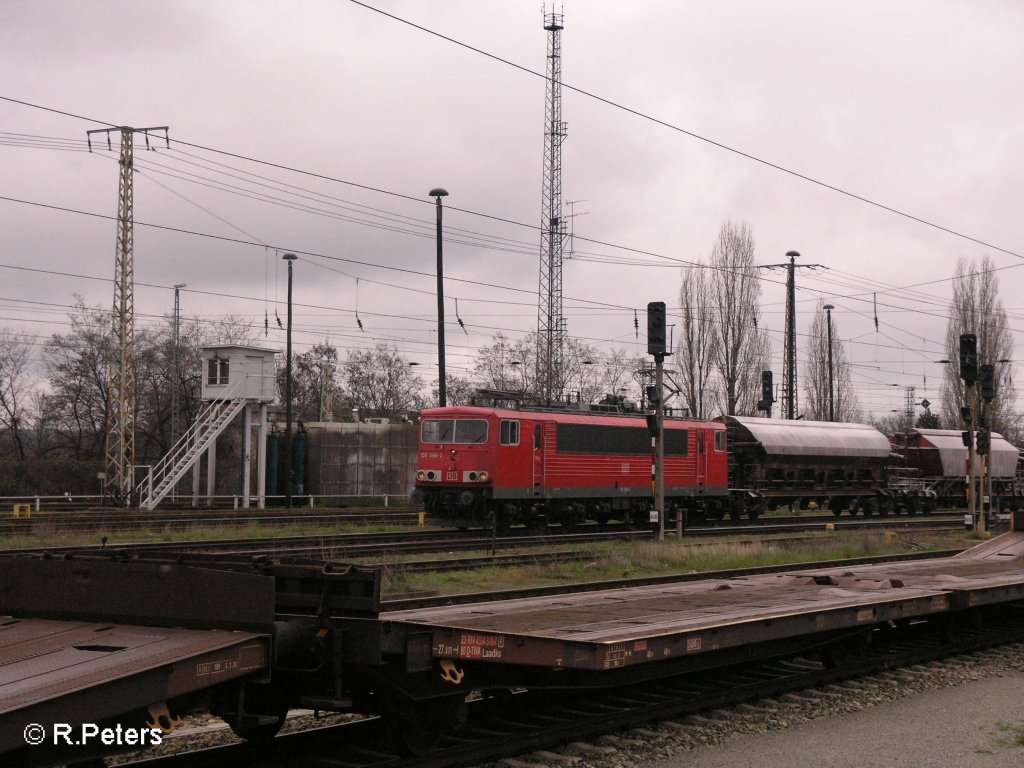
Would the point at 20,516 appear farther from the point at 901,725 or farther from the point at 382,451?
the point at 901,725

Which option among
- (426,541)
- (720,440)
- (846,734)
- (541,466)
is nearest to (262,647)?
(846,734)

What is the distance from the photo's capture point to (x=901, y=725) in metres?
8.31

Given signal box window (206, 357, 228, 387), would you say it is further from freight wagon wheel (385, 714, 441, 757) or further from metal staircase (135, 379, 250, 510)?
freight wagon wheel (385, 714, 441, 757)

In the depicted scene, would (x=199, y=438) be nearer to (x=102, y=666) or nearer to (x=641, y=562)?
(x=641, y=562)

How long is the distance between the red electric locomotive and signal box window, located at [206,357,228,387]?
48.8 ft

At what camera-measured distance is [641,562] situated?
2027 cm

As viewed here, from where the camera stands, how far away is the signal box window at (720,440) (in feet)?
111

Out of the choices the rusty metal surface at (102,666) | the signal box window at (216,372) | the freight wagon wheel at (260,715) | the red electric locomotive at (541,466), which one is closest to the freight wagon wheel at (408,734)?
the freight wagon wheel at (260,715)

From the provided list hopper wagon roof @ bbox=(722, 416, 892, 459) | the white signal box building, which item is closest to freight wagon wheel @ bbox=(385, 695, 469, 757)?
hopper wagon roof @ bbox=(722, 416, 892, 459)

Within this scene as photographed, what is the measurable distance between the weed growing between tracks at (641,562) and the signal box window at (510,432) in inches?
180

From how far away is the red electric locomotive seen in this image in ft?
90.5

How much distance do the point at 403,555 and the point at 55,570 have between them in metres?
15.5

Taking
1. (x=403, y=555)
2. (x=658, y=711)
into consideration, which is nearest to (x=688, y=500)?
(x=403, y=555)

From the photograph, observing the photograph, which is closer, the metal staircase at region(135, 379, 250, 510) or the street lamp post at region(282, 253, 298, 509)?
the metal staircase at region(135, 379, 250, 510)
